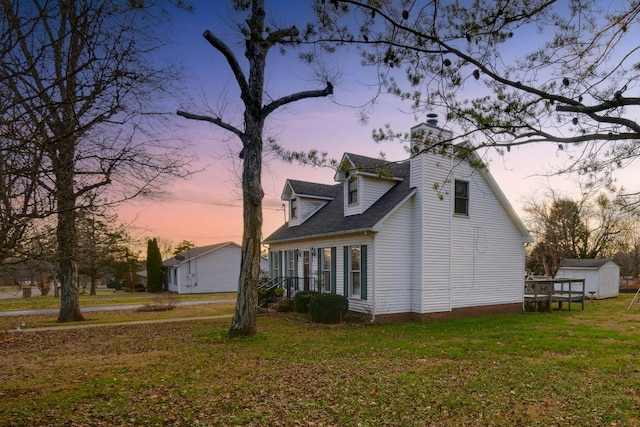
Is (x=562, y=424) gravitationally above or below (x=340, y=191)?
below

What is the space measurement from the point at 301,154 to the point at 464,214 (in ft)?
34.9

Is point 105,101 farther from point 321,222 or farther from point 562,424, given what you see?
point 321,222

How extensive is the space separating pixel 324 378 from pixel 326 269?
9619 mm

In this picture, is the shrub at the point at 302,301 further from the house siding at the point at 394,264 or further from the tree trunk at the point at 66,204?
the tree trunk at the point at 66,204

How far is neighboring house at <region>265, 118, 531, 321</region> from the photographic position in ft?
46.1

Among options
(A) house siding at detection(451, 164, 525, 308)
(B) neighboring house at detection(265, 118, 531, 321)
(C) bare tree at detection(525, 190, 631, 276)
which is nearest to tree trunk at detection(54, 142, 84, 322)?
(B) neighboring house at detection(265, 118, 531, 321)

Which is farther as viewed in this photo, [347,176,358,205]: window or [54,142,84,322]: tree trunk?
[347,176,358,205]: window

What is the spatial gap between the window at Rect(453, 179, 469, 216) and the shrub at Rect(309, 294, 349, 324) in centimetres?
580

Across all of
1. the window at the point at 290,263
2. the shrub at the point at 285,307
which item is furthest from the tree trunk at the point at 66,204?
the window at the point at 290,263

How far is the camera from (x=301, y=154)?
6895 millimetres

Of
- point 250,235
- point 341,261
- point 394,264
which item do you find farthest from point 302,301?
point 250,235

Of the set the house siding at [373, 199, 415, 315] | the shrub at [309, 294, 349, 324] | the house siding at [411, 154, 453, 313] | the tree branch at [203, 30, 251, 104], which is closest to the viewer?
the tree branch at [203, 30, 251, 104]

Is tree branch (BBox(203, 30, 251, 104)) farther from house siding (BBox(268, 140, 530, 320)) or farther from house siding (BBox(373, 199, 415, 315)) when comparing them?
house siding (BBox(373, 199, 415, 315))

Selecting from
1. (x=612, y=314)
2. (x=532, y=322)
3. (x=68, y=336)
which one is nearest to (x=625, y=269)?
(x=612, y=314)
